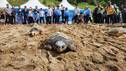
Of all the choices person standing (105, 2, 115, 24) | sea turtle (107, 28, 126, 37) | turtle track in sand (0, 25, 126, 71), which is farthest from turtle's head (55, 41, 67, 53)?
person standing (105, 2, 115, 24)

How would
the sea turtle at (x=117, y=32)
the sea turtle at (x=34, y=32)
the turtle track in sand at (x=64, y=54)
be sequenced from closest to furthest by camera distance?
the turtle track in sand at (x=64, y=54), the sea turtle at (x=34, y=32), the sea turtle at (x=117, y=32)

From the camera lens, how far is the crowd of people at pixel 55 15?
34.6 metres

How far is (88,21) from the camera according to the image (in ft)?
116

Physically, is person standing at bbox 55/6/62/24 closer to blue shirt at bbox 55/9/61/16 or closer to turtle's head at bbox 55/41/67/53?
blue shirt at bbox 55/9/61/16

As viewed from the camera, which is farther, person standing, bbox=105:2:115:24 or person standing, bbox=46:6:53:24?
person standing, bbox=46:6:53:24

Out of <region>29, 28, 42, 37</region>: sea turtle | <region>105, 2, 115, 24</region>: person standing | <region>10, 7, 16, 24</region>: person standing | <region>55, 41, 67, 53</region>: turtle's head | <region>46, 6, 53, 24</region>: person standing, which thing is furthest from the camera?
<region>46, 6, 53, 24</region>: person standing

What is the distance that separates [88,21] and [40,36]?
24.4 ft

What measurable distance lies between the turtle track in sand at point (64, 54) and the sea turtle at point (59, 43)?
29cm

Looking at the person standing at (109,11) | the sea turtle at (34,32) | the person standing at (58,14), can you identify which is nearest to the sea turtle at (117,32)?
the sea turtle at (34,32)

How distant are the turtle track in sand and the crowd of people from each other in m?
4.34

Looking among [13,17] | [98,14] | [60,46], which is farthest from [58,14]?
[60,46]

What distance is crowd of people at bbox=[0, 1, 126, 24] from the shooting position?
1362 inches

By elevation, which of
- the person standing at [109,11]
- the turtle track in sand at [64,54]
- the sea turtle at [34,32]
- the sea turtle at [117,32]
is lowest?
the turtle track in sand at [64,54]

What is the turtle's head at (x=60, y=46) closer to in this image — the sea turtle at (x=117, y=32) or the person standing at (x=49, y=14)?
the sea turtle at (x=117, y=32)
